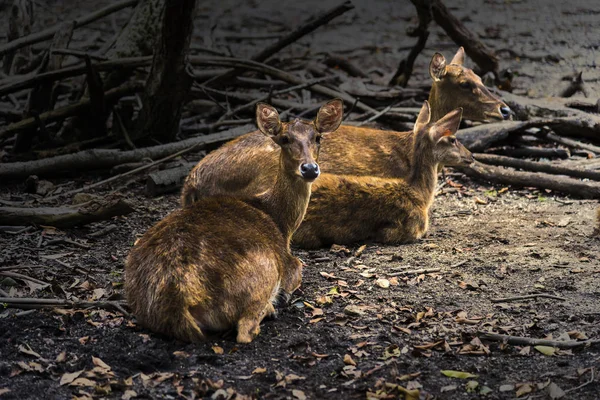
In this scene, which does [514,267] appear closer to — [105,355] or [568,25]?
[105,355]

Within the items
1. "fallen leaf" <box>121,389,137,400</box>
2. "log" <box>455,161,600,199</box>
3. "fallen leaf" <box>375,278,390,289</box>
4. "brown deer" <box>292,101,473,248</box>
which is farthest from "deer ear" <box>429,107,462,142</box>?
"fallen leaf" <box>121,389,137,400</box>

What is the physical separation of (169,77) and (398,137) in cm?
263

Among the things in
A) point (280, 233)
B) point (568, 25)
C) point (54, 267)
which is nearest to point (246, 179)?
point (280, 233)

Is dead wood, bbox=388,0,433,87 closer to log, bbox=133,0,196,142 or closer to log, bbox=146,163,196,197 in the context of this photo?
log, bbox=133,0,196,142

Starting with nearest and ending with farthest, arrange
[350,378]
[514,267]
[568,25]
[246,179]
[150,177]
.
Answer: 1. [350,378]
2. [514,267]
3. [246,179]
4. [150,177]
5. [568,25]

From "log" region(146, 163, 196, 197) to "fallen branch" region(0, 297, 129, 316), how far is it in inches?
126

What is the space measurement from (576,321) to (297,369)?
78.9 inches

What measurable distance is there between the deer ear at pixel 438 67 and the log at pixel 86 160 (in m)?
2.54

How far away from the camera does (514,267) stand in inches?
269

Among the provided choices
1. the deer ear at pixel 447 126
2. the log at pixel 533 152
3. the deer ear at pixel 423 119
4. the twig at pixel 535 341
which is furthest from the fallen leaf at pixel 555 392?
the log at pixel 533 152

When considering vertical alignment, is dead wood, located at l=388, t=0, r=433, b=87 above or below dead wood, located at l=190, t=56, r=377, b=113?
above

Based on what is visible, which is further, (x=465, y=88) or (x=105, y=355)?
(x=465, y=88)

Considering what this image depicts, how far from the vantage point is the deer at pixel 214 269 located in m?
5.11

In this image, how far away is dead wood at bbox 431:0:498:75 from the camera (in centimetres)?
1112
